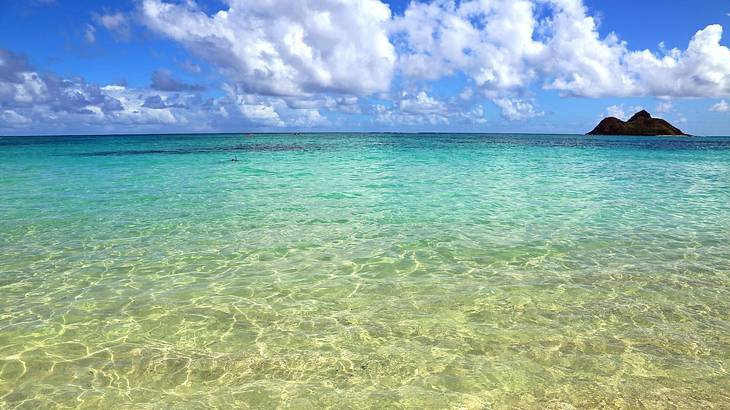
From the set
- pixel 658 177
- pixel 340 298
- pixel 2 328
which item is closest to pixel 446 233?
pixel 340 298

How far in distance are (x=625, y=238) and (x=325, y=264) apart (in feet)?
25.5

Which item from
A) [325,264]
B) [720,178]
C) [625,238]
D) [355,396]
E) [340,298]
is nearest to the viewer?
[355,396]

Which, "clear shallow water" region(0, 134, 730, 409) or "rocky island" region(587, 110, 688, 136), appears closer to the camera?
"clear shallow water" region(0, 134, 730, 409)

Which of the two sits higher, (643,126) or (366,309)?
(643,126)

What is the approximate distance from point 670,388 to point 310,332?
14.8ft

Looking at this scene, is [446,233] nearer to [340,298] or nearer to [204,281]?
[340,298]

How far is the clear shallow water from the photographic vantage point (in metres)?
5.25

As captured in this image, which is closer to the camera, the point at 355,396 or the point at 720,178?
the point at 355,396

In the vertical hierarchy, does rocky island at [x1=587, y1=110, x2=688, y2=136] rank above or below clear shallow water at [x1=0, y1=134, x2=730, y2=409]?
above

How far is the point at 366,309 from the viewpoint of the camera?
7352mm

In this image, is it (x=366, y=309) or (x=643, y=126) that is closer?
(x=366, y=309)

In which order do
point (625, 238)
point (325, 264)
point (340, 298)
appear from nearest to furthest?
point (340, 298) → point (325, 264) → point (625, 238)

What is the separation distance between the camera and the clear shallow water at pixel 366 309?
525 centimetres

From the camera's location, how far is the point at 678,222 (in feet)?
44.4
